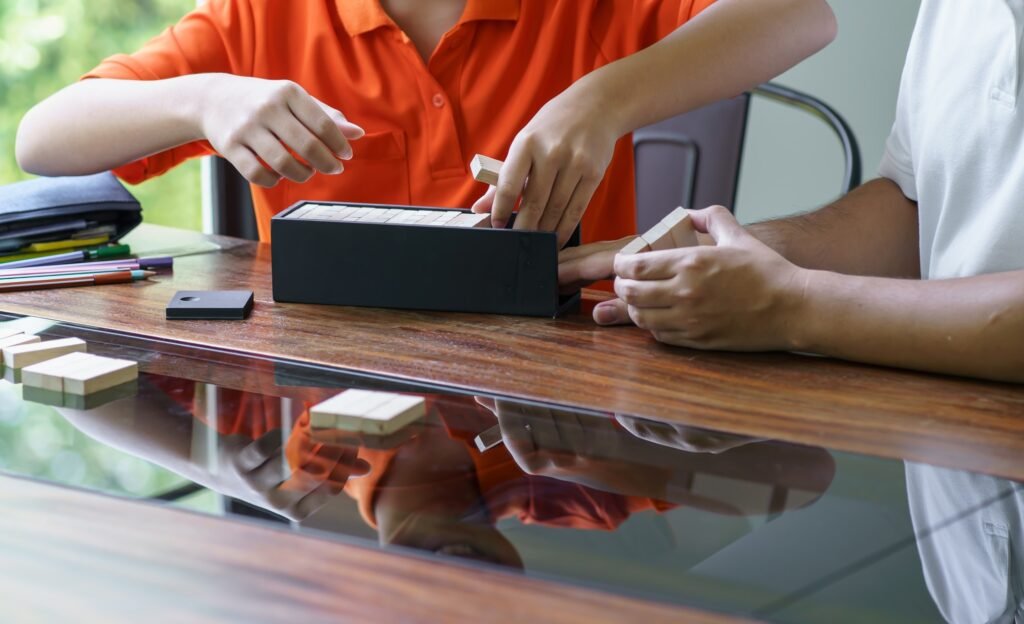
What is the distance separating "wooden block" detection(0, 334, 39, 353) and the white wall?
7.47 ft

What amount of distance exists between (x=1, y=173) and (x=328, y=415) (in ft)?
8.56

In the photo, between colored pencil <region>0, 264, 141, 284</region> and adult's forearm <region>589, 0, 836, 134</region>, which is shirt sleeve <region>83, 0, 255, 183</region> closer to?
colored pencil <region>0, 264, 141, 284</region>

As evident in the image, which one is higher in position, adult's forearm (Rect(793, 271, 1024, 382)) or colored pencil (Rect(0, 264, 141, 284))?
adult's forearm (Rect(793, 271, 1024, 382))

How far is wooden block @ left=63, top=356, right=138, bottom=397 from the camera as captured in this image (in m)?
0.70

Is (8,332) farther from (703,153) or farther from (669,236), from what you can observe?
(703,153)

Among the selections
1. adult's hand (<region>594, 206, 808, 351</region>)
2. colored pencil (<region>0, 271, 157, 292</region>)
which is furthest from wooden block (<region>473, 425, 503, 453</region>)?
colored pencil (<region>0, 271, 157, 292</region>)

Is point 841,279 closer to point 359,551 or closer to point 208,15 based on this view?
point 359,551

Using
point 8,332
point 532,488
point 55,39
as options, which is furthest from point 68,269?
point 55,39

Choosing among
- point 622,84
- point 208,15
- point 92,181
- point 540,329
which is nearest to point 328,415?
point 540,329

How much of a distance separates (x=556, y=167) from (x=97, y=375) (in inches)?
18.1

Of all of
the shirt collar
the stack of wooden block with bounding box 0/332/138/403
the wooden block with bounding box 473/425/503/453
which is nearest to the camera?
the wooden block with bounding box 473/425/503/453

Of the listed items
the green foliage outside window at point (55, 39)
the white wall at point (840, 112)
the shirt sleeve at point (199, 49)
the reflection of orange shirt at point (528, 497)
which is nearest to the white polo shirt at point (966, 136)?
the reflection of orange shirt at point (528, 497)

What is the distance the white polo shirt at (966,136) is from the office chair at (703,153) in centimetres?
60

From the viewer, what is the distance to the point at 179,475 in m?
0.56
